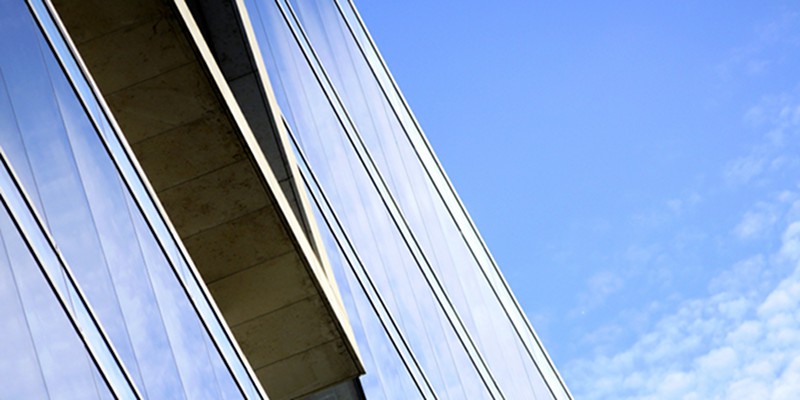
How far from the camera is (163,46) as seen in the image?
16234 millimetres

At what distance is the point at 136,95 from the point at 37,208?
776 cm

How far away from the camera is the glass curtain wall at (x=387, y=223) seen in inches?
907

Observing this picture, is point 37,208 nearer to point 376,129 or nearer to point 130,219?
point 130,219

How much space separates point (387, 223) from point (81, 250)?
16.3 m

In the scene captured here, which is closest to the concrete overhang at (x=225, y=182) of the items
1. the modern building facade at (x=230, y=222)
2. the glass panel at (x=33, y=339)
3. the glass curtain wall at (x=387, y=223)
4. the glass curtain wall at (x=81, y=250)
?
the modern building facade at (x=230, y=222)

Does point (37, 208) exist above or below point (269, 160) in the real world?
below

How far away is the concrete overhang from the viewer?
1620 centimetres

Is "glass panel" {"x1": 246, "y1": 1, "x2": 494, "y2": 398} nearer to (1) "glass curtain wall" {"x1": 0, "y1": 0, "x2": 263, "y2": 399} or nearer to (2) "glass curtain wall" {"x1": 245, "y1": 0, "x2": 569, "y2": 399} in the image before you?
(2) "glass curtain wall" {"x1": 245, "y1": 0, "x2": 569, "y2": 399}

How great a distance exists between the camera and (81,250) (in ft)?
31.8

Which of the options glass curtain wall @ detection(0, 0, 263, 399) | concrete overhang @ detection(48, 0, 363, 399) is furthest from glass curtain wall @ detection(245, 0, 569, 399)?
glass curtain wall @ detection(0, 0, 263, 399)

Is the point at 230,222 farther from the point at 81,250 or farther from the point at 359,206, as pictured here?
the point at 81,250

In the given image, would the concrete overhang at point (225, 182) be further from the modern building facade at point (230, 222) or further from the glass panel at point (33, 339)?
the glass panel at point (33, 339)

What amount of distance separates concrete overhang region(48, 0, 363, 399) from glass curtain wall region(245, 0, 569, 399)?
1.17m

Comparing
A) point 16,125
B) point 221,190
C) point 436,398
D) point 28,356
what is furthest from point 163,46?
point 436,398
